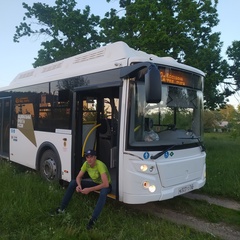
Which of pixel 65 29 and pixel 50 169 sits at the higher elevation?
pixel 65 29

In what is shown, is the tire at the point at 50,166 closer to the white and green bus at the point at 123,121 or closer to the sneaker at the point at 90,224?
the white and green bus at the point at 123,121

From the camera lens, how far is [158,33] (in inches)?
533

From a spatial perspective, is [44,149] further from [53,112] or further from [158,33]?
[158,33]

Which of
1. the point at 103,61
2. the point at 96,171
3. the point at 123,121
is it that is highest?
the point at 103,61

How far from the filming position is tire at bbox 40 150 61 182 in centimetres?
685

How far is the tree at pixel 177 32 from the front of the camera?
13812mm

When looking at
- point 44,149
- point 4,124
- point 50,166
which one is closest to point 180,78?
point 50,166

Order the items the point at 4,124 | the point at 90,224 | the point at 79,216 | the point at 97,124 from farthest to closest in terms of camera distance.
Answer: the point at 4,124 < the point at 97,124 < the point at 79,216 < the point at 90,224

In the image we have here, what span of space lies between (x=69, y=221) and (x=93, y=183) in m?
0.81

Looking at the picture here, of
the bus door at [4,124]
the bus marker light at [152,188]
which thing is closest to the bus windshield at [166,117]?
the bus marker light at [152,188]

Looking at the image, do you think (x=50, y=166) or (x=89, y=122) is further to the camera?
(x=50, y=166)

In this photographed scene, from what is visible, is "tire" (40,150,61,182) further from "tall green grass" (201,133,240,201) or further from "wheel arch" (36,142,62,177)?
"tall green grass" (201,133,240,201)

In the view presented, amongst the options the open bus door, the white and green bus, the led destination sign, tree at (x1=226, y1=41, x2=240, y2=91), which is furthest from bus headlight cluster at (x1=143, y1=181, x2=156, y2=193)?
tree at (x1=226, y1=41, x2=240, y2=91)

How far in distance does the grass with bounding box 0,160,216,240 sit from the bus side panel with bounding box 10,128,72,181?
68cm
